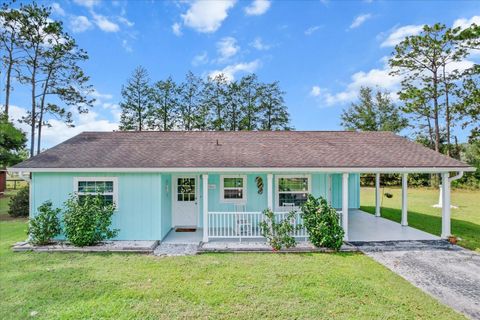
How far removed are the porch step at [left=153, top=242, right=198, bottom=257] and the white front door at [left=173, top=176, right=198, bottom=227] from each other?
2111 mm

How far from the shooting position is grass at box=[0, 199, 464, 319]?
14.3 ft

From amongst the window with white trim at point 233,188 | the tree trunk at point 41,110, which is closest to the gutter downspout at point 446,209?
the window with white trim at point 233,188

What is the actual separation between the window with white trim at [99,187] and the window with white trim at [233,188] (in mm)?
3624

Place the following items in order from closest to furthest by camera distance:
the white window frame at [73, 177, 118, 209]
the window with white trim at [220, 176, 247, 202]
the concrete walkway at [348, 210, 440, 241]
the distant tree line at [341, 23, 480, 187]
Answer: the white window frame at [73, 177, 118, 209] < the concrete walkway at [348, 210, 440, 241] < the window with white trim at [220, 176, 247, 202] < the distant tree line at [341, 23, 480, 187]

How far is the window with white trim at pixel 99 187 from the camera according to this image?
329 inches

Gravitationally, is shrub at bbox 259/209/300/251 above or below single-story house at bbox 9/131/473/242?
below

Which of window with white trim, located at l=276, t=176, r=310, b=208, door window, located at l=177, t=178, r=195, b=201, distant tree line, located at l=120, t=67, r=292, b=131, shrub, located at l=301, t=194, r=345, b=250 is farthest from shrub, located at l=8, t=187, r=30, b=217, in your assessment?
distant tree line, located at l=120, t=67, r=292, b=131

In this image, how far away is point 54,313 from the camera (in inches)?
171

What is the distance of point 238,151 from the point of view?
966 centimetres

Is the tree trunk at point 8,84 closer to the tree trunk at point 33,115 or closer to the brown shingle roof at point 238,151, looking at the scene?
the tree trunk at point 33,115

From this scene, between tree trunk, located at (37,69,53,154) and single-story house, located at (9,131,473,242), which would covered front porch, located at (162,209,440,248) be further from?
tree trunk, located at (37,69,53,154)

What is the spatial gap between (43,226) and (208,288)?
5.78 m

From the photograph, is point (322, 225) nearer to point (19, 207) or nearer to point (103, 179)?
point (103, 179)

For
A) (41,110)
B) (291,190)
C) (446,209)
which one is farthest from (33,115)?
(446,209)
